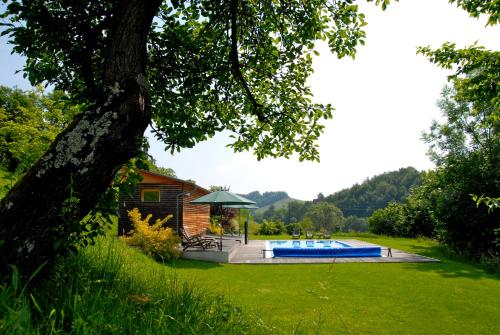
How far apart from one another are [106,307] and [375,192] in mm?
135762

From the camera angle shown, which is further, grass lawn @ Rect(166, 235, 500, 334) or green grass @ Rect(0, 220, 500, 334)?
grass lawn @ Rect(166, 235, 500, 334)

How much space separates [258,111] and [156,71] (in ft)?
5.87

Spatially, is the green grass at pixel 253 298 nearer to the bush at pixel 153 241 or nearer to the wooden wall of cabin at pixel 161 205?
the bush at pixel 153 241

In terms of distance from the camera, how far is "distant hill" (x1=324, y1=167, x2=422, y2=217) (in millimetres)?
121250

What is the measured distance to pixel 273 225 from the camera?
33594 millimetres

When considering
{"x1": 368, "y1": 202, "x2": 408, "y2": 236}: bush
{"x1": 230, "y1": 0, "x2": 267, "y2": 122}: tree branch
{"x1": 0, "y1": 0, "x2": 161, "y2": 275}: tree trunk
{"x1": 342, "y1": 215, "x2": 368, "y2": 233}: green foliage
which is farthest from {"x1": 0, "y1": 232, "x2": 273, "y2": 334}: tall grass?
{"x1": 342, "y1": 215, "x2": 368, "y2": 233}: green foliage

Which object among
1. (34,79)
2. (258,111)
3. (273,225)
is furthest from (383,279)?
(273,225)

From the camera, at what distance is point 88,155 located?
2346 mm

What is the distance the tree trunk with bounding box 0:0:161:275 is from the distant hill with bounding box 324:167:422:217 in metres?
126

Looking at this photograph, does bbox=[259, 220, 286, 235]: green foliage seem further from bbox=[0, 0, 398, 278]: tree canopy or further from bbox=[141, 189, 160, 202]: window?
bbox=[0, 0, 398, 278]: tree canopy

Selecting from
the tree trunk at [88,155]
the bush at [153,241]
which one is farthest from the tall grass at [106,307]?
the bush at [153,241]

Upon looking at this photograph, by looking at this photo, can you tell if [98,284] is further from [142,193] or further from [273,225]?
[273,225]

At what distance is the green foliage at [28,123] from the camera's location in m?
3.16

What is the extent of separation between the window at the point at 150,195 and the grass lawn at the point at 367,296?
29.4ft
